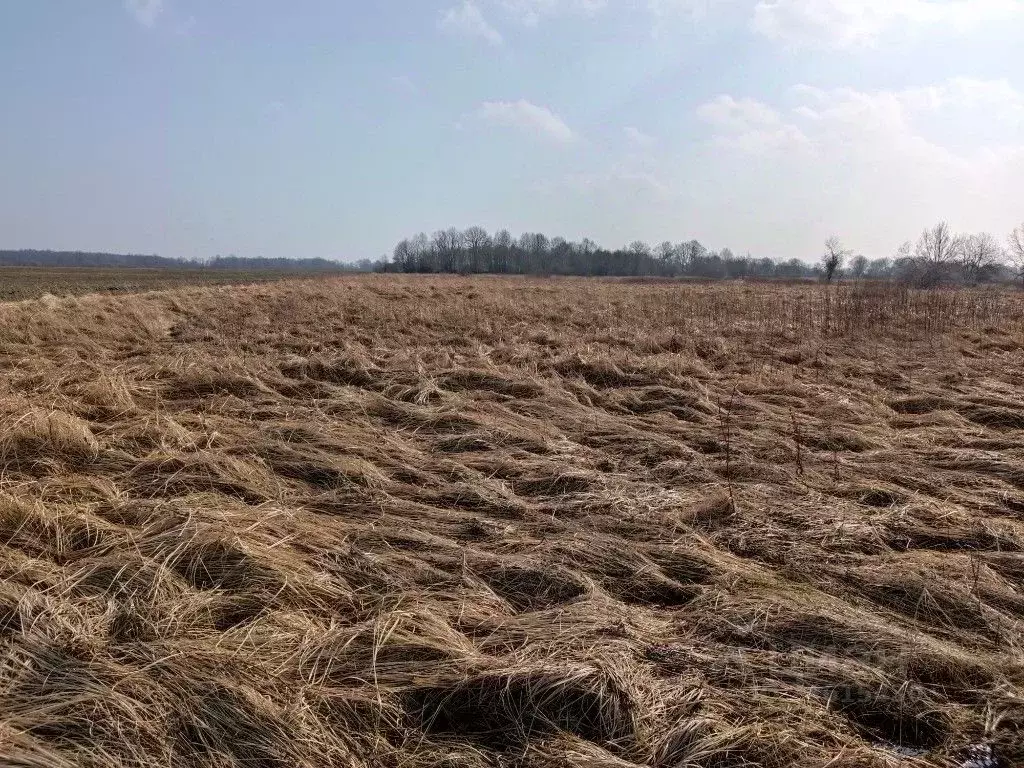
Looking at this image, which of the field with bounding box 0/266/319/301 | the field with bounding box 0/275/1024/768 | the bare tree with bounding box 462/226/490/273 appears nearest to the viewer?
the field with bounding box 0/275/1024/768

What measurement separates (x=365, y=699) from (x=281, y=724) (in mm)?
278

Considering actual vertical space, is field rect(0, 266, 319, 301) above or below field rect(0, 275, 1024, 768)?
above

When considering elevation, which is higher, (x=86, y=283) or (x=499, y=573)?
(x=86, y=283)

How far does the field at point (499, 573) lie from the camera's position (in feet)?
6.81

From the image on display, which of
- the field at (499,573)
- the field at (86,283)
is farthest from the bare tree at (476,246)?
the field at (499,573)

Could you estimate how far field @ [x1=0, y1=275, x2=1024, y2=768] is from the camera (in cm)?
207

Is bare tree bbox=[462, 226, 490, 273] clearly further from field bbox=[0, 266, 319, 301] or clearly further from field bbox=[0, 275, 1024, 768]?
field bbox=[0, 275, 1024, 768]

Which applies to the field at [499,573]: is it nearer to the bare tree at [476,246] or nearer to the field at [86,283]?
the field at [86,283]

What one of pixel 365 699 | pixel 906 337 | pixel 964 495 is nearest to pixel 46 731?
pixel 365 699

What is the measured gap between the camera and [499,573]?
3.09m

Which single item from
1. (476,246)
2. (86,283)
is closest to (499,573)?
(86,283)

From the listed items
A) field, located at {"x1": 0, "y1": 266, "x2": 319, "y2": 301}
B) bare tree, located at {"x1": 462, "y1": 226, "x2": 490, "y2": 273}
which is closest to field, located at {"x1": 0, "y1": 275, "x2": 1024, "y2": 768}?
field, located at {"x1": 0, "y1": 266, "x2": 319, "y2": 301}

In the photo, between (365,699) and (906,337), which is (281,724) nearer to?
(365,699)

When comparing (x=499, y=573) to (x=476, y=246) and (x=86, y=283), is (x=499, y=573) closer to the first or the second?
(x=86, y=283)
